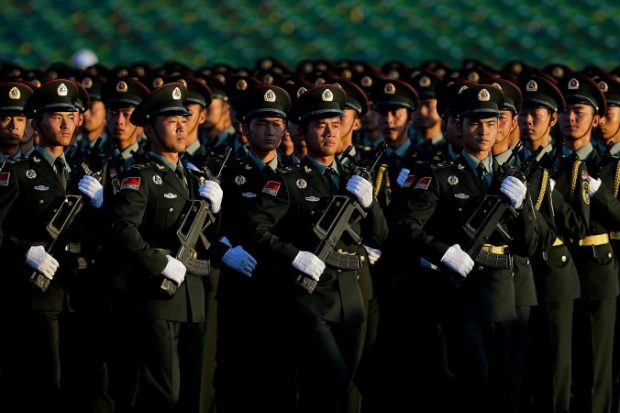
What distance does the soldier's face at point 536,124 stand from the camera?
1096 cm

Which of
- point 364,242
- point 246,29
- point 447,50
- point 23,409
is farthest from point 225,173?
point 246,29

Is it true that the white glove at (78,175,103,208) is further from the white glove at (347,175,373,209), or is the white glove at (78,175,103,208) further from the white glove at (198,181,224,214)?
the white glove at (347,175,373,209)

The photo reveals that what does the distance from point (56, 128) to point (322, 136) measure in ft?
5.65

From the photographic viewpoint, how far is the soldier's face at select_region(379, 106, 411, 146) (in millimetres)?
12477

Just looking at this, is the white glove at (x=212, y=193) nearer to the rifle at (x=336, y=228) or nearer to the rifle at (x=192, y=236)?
the rifle at (x=192, y=236)

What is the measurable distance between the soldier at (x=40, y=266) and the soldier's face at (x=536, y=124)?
2.85 m

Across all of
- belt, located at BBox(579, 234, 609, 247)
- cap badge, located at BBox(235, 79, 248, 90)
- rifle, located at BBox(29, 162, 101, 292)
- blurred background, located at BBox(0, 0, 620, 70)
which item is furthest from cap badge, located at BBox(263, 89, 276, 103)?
blurred background, located at BBox(0, 0, 620, 70)

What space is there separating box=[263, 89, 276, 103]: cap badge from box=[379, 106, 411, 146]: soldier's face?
73.6 inches

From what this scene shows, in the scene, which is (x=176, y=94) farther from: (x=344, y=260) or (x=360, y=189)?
(x=344, y=260)

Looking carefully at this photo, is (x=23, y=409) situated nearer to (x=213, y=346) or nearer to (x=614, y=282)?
(x=213, y=346)

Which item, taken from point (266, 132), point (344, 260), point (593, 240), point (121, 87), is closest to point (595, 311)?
point (593, 240)

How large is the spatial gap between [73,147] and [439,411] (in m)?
3.01

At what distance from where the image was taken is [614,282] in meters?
10.7

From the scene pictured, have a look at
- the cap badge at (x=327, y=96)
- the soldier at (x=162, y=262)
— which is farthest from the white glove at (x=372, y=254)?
the soldier at (x=162, y=262)
